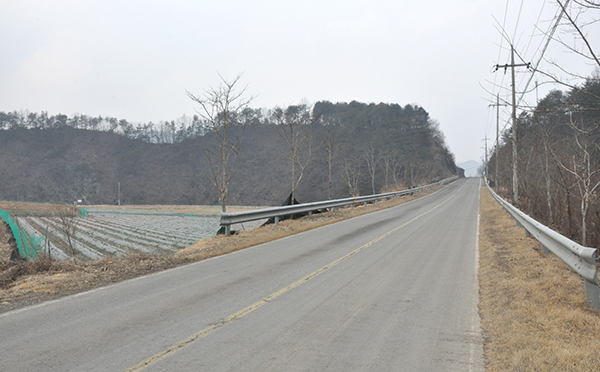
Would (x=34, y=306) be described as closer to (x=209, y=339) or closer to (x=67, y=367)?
(x=67, y=367)

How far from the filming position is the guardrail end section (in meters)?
4.70

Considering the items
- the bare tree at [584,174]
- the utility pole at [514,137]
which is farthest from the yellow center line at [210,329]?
the utility pole at [514,137]

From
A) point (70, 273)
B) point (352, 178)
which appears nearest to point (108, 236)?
point (70, 273)

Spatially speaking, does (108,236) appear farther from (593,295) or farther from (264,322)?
(593,295)

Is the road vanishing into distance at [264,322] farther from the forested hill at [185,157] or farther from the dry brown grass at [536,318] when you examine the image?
the forested hill at [185,157]

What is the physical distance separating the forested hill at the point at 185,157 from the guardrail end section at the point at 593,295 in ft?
253

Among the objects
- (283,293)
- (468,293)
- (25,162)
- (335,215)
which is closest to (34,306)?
(283,293)

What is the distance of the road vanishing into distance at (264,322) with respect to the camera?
143 inches

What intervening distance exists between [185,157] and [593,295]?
132584mm

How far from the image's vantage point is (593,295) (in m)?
4.76

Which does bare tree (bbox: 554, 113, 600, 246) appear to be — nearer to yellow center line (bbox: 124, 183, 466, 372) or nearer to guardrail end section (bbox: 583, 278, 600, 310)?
guardrail end section (bbox: 583, 278, 600, 310)

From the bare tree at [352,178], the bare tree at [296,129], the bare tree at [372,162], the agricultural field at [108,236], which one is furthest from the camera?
the bare tree at [372,162]

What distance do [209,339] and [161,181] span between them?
12125 cm

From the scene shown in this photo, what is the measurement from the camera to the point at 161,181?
117 meters
